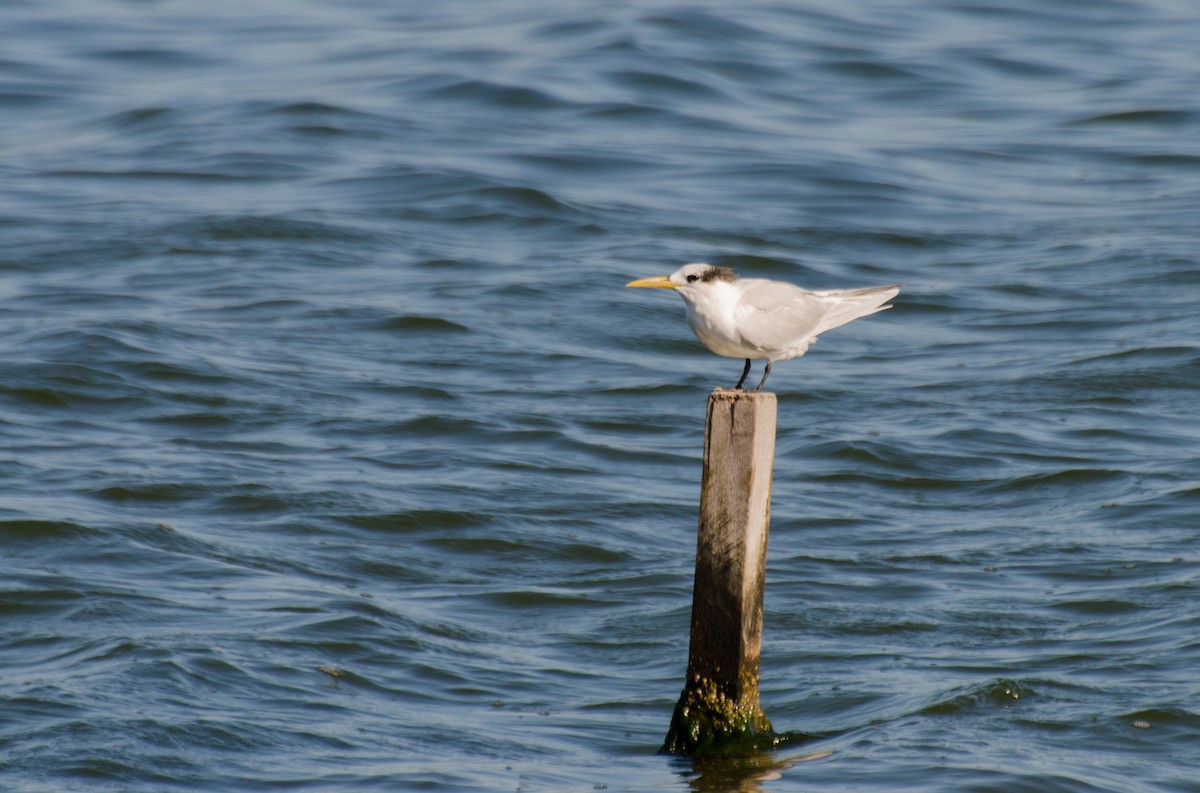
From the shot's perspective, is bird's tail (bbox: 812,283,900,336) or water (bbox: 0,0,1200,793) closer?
bird's tail (bbox: 812,283,900,336)

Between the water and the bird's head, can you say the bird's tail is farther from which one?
the water

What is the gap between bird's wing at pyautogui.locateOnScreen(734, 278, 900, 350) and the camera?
7047mm

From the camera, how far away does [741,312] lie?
23.0 feet

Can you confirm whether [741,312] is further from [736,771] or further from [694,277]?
[736,771]

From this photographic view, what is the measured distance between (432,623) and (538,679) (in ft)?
3.41

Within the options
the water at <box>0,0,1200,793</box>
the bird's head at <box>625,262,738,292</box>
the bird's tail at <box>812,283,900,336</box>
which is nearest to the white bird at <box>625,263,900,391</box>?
the bird's head at <box>625,262,738,292</box>

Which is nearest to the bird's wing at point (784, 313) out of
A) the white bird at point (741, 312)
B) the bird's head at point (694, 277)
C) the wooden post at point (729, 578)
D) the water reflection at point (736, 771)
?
the white bird at point (741, 312)

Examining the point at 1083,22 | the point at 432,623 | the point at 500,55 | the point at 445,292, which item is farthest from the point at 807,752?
the point at 1083,22

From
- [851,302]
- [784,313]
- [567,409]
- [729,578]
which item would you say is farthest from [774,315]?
[567,409]

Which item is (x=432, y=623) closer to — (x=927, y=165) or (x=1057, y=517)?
(x=1057, y=517)

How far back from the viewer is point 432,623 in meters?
9.81

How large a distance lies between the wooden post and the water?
0.22m

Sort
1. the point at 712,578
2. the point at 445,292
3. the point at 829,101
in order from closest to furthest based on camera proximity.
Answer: the point at 712,578 → the point at 445,292 → the point at 829,101

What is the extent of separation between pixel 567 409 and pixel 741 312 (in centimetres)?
728
